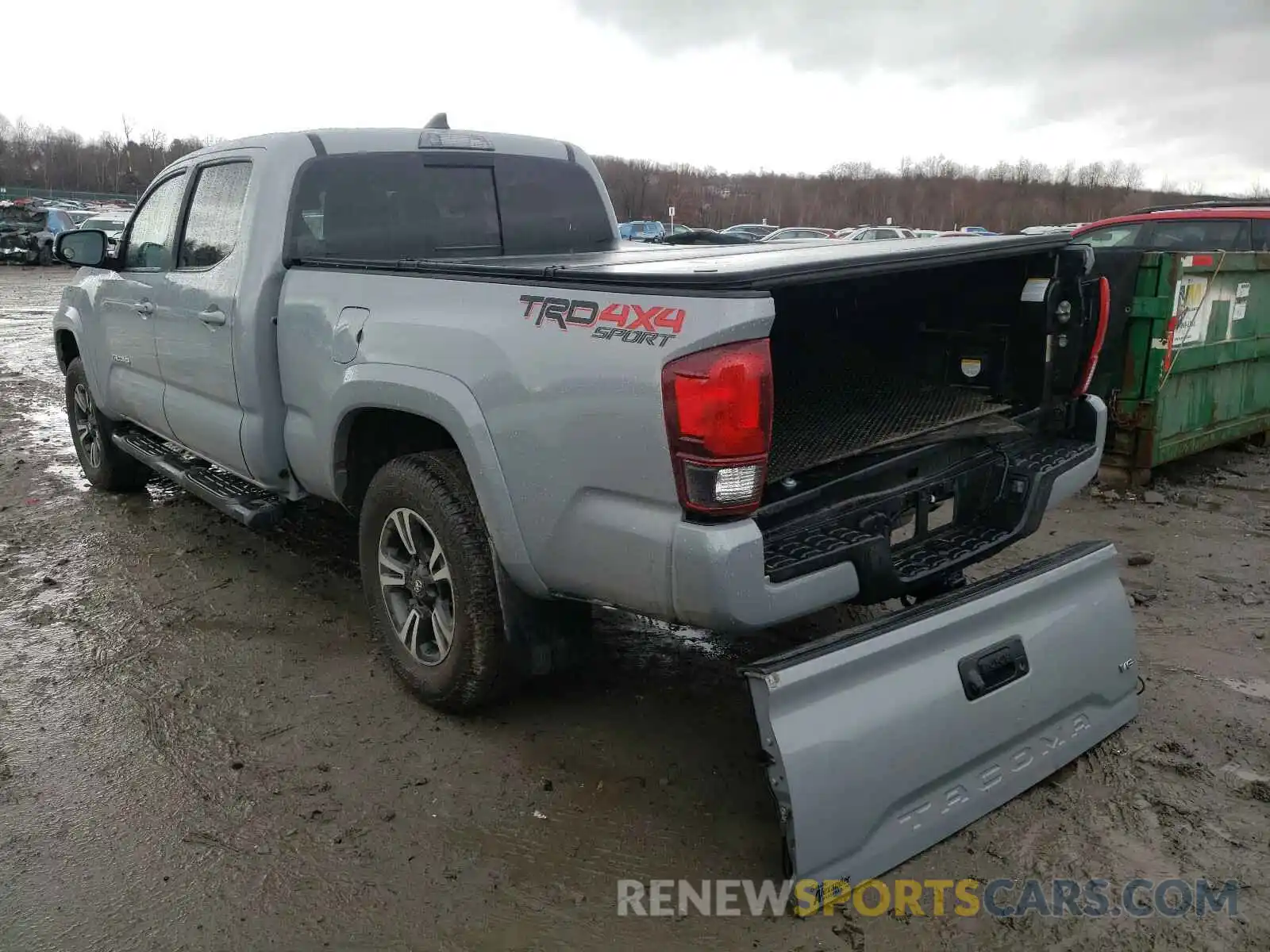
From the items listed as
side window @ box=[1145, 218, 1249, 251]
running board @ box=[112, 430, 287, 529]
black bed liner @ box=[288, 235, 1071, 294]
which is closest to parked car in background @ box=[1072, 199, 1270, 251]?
side window @ box=[1145, 218, 1249, 251]

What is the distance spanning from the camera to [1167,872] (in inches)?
105

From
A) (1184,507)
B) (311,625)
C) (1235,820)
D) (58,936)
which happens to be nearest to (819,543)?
(1235,820)

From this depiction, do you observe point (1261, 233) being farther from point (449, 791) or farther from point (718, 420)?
point (449, 791)

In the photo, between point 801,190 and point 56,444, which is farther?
point 801,190

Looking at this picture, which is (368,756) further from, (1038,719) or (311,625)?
(1038,719)

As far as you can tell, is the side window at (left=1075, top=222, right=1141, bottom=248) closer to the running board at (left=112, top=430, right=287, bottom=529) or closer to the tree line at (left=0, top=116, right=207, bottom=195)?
the running board at (left=112, top=430, right=287, bottom=529)

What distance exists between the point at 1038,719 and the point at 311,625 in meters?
2.97

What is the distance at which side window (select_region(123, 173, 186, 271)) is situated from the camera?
4.96 meters

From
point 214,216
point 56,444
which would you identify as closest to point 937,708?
point 214,216

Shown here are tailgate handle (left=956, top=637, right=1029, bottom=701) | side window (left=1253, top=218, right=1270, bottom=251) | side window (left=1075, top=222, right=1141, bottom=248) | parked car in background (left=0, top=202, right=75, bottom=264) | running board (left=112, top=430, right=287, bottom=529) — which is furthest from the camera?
parked car in background (left=0, top=202, right=75, bottom=264)

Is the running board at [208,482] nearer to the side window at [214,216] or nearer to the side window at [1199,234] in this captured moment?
the side window at [214,216]

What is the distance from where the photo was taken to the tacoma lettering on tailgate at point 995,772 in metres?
2.68

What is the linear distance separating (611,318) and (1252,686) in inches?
113

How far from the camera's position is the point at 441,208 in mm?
4461
